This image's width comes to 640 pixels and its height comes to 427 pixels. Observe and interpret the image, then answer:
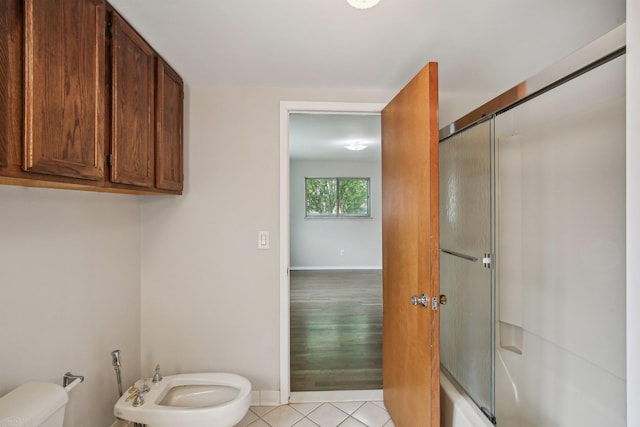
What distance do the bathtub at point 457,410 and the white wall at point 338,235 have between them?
4.88 metres

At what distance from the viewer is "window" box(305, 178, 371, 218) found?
21.5 ft

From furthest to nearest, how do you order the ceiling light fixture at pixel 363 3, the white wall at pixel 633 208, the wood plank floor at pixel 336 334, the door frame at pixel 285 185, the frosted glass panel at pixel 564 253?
the wood plank floor at pixel 336 334 → the door frame at pixel 285 185 → the frosted glass panel at pixel 564 253 → the ceiling light fixture at pixel 363 3 → the white wall at pixel 633 208

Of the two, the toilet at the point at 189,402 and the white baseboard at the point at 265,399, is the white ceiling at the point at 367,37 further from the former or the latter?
the white baseboard at the point at 265,399

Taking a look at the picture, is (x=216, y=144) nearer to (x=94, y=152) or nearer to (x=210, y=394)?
(x=94, y=152)

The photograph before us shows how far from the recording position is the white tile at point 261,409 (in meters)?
1.93

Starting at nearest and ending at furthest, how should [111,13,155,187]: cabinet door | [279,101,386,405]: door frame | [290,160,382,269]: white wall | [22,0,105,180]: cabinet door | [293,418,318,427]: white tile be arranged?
[22,0,105,180]: cabinet door < [111,13,155,187]: cabinet door < [293,418,318,427]: white tile < [279,101,386,405]: door frame < [290,160,382,269]: white wall

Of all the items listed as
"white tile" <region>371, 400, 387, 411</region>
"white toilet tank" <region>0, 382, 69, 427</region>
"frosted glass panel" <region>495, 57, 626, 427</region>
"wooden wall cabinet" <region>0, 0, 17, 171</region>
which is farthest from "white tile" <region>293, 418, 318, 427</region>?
"wooden wall cabinet" <region>0, 0, 17, 171</region>

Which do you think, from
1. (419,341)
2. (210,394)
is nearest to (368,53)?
(419,341)

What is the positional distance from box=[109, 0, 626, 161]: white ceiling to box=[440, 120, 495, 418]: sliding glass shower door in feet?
1.46

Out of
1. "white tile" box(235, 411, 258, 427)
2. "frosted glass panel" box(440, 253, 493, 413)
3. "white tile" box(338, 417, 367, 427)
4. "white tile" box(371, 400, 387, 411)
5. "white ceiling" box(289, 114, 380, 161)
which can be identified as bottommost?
"white tile" box(371, 400, 387, 411)

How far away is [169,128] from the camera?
176 centimetres

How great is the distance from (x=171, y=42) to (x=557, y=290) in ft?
7.94

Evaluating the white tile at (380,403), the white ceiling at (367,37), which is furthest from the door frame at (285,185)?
the white tile at (380,403)

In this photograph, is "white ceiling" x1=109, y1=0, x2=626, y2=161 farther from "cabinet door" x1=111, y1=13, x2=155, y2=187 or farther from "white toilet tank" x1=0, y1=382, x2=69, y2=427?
"white toilet tank" x1=0, y1=382, x2=69, y2=427
